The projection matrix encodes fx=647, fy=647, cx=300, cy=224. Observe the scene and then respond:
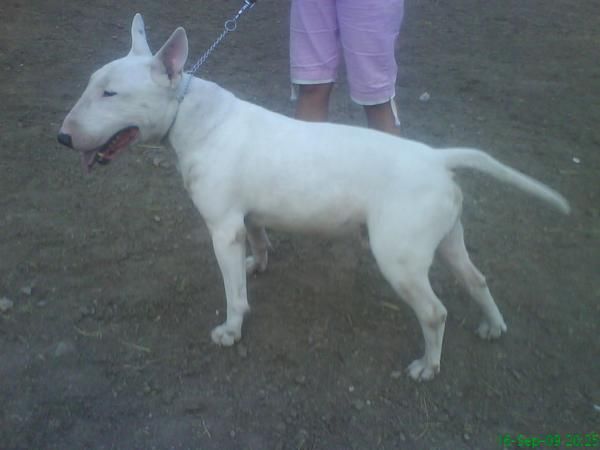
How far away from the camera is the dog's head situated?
259 centimetres

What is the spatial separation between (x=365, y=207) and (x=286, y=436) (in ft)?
3.24

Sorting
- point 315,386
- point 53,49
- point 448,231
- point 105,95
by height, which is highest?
point 105,95

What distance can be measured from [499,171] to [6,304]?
244 centimetres

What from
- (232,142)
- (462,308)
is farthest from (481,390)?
(232,142)

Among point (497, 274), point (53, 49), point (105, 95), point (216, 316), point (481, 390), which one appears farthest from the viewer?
point (53, 49)

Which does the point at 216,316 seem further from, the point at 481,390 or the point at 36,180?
the point at 36,180

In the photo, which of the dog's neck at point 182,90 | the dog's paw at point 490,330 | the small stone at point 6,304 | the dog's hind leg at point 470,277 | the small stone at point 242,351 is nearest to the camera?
the dog's neck at point 182,90

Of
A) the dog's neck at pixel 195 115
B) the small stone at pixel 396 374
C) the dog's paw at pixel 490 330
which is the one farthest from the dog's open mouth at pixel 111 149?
the dog's paw at pixel 490 330

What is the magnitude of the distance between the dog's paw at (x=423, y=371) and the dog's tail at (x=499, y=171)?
87 centimetres

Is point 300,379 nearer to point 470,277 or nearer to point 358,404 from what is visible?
point 358,404

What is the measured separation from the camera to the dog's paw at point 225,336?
3.03 metres

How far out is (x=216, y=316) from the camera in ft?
10.7

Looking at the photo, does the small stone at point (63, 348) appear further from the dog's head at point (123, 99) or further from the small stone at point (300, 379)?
the small stone at point (300, 379)
